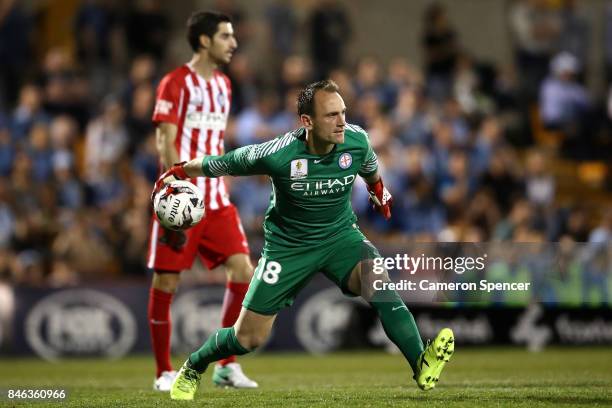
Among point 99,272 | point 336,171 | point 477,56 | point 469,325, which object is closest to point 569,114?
point 477,56

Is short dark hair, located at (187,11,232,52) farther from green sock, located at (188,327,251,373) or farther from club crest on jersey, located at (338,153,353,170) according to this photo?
green sock, located at (188,327,251,373)

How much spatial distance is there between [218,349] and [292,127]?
8.97 metres

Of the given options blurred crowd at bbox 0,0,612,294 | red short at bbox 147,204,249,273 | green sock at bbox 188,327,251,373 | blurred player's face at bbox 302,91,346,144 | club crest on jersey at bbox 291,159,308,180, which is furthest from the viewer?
blurred crowd at bbox 0,0,612,294

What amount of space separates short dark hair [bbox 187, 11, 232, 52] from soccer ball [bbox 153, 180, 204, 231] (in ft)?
5.40

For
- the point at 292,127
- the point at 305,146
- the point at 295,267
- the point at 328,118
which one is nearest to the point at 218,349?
the point at 295,267

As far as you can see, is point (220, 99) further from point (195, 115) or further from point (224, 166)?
point (224, 166)

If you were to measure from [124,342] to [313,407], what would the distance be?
23.9 ft

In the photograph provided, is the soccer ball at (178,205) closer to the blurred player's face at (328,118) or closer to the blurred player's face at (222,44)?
the blurred player's face at (328,118)

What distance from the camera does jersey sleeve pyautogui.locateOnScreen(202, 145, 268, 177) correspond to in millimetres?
7262

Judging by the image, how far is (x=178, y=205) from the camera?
754cm

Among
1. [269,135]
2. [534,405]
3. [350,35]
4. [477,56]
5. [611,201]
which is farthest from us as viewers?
[477,56]

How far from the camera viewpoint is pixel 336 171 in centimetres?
732

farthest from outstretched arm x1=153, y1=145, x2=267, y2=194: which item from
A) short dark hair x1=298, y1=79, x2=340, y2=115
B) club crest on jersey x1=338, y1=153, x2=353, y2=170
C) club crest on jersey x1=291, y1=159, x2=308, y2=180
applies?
club crest on jersey x1=338, y1=153, x2=353, y2=170

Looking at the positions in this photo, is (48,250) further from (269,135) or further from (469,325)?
(469,325)
